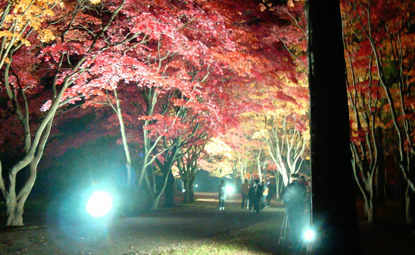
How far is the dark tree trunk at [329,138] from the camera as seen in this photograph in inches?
149

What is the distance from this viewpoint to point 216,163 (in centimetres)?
4375

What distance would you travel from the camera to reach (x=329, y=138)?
12.7ft

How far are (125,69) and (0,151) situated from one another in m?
11.6

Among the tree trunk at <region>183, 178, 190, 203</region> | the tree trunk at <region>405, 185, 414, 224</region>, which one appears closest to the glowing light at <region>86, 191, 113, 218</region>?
the tree trunk at <region>405, 185, 414, 224</region>

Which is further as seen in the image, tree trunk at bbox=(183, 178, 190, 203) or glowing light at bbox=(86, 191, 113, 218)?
tree trunk at bbox=(183, 178, 190, 203)

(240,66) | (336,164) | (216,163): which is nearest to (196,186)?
(216,163)

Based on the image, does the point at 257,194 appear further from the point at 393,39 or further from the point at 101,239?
the point at 101,239

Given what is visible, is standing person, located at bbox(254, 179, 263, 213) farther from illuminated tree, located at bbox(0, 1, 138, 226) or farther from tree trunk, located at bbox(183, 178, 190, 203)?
tree trunk, located at bbox(183, 178, 190, 203)

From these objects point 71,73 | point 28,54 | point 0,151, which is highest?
point 28,54

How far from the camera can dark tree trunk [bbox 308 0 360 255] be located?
378 cm

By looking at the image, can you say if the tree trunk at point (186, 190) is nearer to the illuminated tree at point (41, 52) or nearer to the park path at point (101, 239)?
the illuminated tree at point (41, 52)

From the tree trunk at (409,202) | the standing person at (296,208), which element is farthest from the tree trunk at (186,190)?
the standing person at (296,208)

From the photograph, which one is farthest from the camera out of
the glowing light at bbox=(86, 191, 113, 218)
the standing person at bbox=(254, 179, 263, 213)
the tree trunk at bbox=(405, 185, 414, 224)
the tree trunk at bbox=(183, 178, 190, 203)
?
the tree trunk at bbox=(183, 178, 190, 203)

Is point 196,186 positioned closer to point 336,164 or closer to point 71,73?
point 71,73
